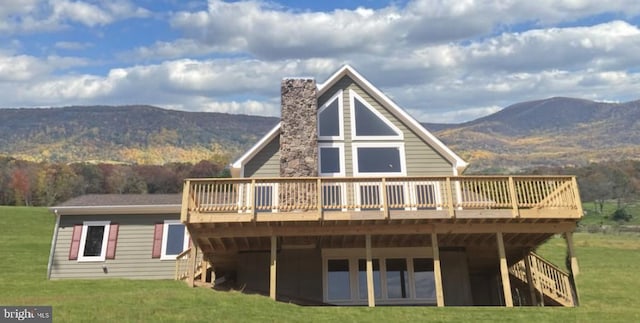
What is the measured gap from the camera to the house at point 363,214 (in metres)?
11.9

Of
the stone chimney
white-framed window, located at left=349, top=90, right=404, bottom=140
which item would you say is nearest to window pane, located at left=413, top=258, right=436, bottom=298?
white-framed window, located at left=349, top=90, right=404, bottom=140

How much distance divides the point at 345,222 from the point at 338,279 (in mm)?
3032

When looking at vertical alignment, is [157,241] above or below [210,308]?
above

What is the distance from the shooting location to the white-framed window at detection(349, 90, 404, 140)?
1545 cm

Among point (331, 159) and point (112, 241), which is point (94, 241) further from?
point (331, 159)

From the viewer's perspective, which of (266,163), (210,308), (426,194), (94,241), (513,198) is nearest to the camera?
(210,308)

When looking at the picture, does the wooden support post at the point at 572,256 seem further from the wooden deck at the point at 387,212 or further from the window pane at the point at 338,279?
the window pane at the point at 338,279

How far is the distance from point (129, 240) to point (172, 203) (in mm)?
2087

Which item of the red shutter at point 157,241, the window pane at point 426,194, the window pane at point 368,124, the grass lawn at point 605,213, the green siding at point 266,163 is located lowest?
the red shutter at point 157,241

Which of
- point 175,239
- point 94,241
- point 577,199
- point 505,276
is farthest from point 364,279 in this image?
point 94,241

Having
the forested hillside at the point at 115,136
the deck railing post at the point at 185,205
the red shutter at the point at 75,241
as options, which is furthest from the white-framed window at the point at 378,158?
the forested hillside at the point at 115,136

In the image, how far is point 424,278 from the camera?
14469 mm

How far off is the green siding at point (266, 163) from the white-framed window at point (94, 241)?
6917 mm

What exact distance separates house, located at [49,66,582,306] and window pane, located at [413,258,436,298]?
0.11ft
